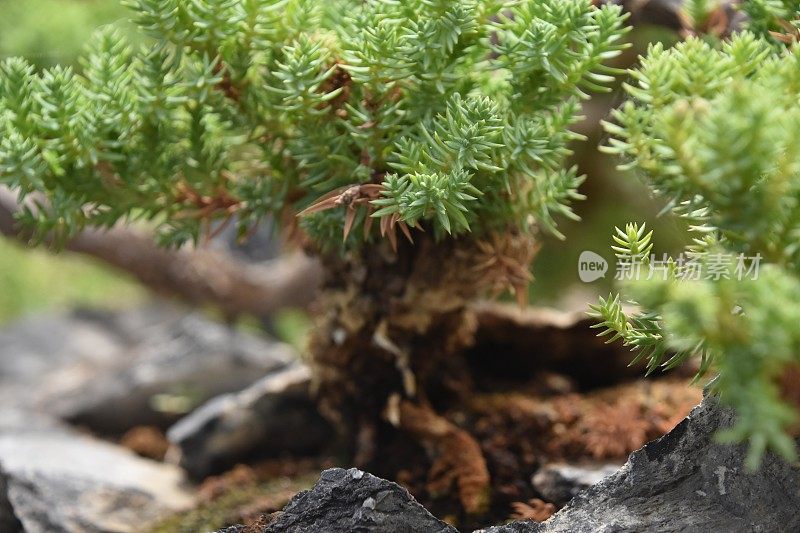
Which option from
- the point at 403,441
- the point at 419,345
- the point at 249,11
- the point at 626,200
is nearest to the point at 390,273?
the point at 419,345

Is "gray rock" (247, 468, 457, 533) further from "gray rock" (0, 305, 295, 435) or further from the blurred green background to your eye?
"gray rock" (0, 305, 295, 435)

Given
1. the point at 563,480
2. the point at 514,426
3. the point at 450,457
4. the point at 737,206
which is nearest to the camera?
the point at 737,206

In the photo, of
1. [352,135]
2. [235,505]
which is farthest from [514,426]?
[352,135]

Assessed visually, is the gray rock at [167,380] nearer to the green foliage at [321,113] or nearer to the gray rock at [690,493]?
the green foliage at [321,113]

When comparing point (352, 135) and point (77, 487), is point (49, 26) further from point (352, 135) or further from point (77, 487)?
point (352, 135)

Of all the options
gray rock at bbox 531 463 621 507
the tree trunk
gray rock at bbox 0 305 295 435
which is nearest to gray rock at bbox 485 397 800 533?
gray rock at bbox 531 463 621 507

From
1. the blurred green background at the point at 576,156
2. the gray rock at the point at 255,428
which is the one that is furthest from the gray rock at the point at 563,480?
the gray rock at the point at 255,428
